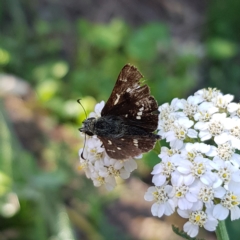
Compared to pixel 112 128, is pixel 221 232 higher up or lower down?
lower down

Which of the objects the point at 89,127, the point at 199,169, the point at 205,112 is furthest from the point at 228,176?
the point at 89,127

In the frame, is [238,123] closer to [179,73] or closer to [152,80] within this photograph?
[152,80]

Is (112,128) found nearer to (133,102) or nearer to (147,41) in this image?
(133,102)

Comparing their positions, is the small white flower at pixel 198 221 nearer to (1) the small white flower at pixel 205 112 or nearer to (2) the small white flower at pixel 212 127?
(2) the small white flower at pixel 212 127

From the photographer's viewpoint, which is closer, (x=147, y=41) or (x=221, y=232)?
(x=221, y=232)

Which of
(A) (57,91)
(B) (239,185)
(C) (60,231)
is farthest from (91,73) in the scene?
(B) (239,185)

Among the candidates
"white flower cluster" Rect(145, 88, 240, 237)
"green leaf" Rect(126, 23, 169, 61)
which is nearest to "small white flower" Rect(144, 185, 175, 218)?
"white flower cluster" Rect(145, 88, 240, 237)

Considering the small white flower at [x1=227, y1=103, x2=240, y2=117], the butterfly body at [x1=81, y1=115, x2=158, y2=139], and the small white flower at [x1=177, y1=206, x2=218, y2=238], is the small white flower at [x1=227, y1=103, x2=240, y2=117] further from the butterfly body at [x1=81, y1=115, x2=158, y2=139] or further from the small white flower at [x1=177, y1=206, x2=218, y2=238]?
the small white flower at [x1=177, y1=206, x2=218, y2=238]

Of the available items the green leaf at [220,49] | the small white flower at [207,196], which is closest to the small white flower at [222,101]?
the small white flower at [207,196]
